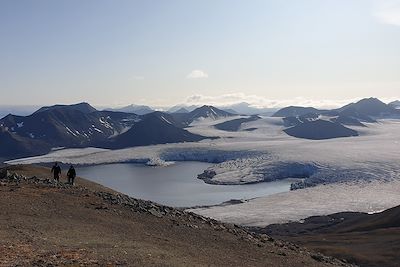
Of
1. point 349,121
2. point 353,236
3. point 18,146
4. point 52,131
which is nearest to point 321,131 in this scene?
point 349,121

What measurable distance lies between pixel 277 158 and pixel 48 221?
289ft

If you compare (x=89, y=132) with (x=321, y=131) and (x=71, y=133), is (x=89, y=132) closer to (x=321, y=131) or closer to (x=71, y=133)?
(x=71, y=133)

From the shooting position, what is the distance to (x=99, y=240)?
14383 millimetres

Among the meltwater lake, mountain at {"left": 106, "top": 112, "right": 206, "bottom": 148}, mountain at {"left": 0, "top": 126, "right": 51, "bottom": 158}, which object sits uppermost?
mountain at {"left": 106, "top": 112, "right": 206, "bottom": 148}

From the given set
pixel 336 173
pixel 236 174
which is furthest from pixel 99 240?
pixel 236 174

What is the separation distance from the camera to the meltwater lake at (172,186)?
239 feet

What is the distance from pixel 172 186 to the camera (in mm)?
84812

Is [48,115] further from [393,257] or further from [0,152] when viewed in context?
[393,257]

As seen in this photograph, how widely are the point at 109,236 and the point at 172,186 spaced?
69.9m

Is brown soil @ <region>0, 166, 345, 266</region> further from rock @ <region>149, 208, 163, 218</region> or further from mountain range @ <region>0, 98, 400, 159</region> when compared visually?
mountain range @ <region>0, 98, 400, 159</region>

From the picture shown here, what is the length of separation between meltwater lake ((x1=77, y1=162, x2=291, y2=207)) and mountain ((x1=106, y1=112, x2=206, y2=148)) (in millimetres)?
45676

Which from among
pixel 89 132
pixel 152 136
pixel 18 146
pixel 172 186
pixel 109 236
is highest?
pixel 89 132

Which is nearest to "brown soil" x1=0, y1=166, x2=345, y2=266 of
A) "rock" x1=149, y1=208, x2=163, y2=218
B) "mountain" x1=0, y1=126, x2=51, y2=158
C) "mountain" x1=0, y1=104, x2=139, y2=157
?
"rock" x1=149, y1=208, x2=163, y2=218

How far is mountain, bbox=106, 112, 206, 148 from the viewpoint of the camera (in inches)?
6403
